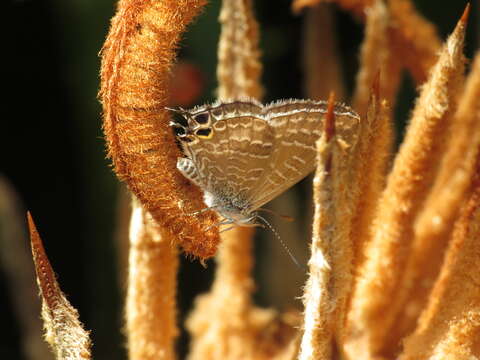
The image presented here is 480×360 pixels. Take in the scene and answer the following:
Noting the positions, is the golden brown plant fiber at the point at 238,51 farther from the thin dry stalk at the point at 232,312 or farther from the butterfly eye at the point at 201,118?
the thin dry stalk at the point at 232,312

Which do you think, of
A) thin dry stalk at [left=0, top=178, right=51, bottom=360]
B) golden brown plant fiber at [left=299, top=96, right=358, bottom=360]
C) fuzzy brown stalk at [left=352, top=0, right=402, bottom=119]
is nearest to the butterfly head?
golden brown plant fiber at [left=299, top=96, right=358, bottom=360]

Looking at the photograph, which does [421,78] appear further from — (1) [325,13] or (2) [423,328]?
(2) [423,328]

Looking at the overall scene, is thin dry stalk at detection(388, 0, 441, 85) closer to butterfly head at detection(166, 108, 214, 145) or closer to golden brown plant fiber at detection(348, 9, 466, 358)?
golden brown plant fiber at detection(348, 9, 466, 358)

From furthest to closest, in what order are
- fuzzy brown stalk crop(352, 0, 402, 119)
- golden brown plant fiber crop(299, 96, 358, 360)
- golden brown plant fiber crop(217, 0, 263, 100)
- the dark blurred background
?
1. the dark blurred background
2. fuzzy brown stalk crop(352, 0, 402, 119)
3. golden brown plant fiber crop(217, 0, 263, 100)
4. golden brown plant fiber crop(299, 96, 358, 360)

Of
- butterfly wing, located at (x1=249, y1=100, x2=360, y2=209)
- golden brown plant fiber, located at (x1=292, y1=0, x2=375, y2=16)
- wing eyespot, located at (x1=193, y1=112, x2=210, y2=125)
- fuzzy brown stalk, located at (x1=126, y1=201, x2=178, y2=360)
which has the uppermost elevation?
golden brown plant fiber, located at (x1=292, y1=0, x2=375, y2=16)

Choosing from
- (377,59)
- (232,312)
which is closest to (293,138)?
(377,59)

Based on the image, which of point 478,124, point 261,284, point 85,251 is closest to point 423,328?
point 478,124

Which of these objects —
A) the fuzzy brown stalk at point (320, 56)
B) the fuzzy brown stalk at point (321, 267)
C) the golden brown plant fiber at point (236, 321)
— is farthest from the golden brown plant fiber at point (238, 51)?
the fuzzy brown stalk at point (321, 267)
